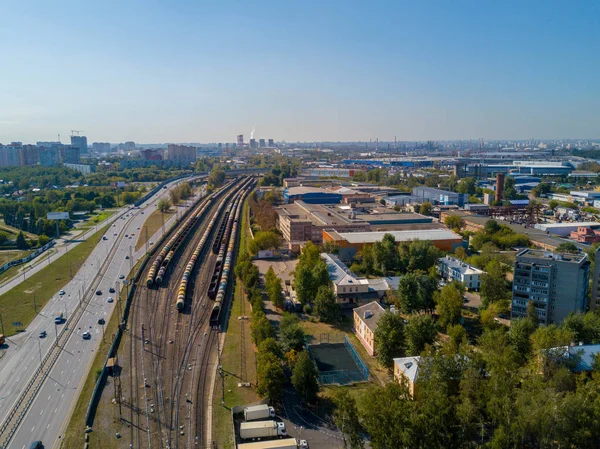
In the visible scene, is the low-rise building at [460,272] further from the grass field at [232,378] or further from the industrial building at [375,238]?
the grass field at [232,378]

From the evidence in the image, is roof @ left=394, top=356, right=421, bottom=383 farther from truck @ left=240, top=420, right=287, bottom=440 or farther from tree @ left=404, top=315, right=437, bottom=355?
truck @ left=240, top=420, right=287, bottom=440

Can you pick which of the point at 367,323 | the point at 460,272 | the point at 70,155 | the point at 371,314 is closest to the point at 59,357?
the point at 367,323

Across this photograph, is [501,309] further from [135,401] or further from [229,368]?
[135,401]

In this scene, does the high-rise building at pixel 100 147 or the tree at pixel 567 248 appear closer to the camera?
the tree at pixel 567 248

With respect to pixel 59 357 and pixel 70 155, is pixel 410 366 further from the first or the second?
pixel 70 155

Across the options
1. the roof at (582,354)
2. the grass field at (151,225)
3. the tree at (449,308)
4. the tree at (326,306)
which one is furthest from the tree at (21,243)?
the roof at (582,354)

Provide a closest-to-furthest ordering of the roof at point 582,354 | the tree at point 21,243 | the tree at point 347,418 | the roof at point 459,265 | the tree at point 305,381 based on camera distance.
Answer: the tree at point 347,418 → the roof at point 582,354 → the tree at point 305,381 → the roof at point 459,265 → the tree at point 21,243

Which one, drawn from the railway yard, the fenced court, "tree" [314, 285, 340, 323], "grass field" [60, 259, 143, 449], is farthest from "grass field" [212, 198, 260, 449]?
"tree" [314, 285, 340, 323]
